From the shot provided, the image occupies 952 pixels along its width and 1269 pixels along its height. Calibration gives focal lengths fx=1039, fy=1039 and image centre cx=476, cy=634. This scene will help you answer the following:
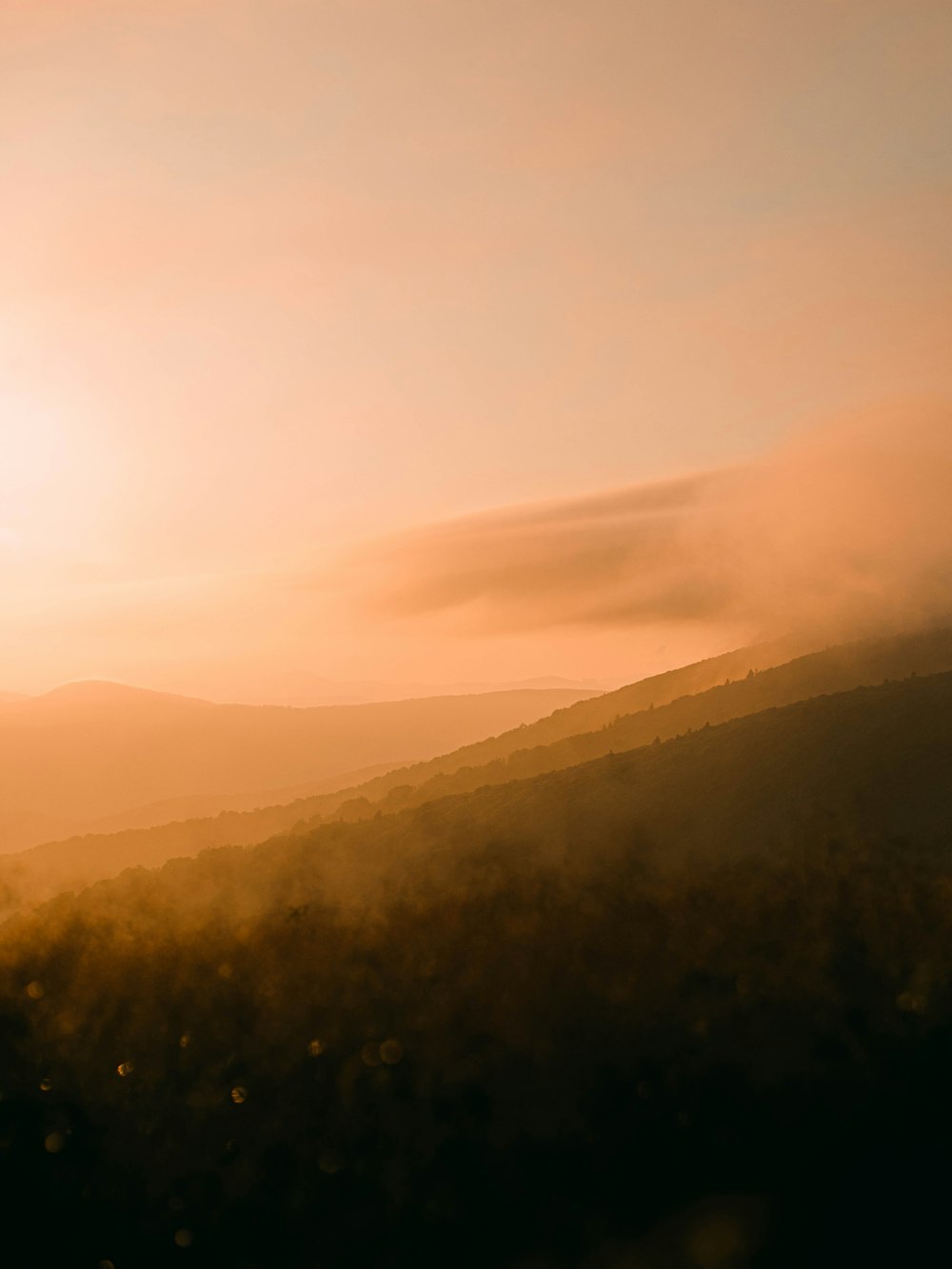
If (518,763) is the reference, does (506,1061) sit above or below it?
below

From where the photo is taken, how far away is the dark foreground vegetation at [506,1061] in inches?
612

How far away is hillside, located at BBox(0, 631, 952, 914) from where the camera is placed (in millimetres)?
46906

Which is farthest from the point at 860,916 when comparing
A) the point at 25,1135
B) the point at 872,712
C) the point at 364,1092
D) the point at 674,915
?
the point at 25,1135

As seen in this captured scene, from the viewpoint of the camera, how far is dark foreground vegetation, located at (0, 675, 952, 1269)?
51.0ft

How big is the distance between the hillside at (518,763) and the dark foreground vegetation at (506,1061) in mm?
Result: 18933

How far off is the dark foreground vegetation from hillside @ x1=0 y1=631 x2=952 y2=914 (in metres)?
18.9

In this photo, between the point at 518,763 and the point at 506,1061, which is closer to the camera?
the point at 506,1061

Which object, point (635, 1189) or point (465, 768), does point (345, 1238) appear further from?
point (465, 768)

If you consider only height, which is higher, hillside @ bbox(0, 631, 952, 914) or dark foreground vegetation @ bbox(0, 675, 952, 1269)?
hillside @ bbox(0, 631, 952, 914)

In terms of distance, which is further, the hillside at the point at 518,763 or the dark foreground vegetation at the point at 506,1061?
the hillside at the point at 518,763

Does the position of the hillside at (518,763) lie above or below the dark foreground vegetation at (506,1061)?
above

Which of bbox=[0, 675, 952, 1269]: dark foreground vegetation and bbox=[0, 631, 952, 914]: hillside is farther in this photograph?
bbox=[0, 631, 952, 914]: hillside

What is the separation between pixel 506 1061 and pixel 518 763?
30223 millimetres

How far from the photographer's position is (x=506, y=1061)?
59.4 ft
